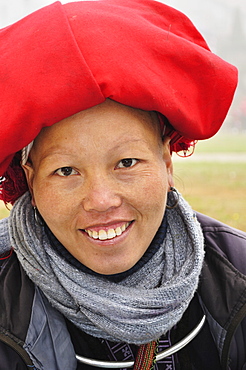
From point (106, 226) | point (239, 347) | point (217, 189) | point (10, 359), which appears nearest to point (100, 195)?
point (106, 226)

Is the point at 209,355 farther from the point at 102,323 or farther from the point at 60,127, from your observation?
the point at 60,127

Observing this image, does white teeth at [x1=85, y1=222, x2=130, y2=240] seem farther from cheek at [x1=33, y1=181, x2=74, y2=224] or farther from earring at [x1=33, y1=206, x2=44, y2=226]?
earring at [x1=33, y1=206, x2=44, y2=226]

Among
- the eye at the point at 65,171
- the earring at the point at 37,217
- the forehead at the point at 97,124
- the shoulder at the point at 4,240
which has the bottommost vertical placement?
the shoulder at the point at 4,240

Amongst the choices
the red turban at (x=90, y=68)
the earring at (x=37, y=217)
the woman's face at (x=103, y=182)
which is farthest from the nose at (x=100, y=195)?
the earring at (x=37, y=217)

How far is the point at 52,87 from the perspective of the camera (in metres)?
1.41

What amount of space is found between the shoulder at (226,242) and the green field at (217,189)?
192 cm

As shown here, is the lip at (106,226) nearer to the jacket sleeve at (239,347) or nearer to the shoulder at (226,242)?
the shoulder at (226,242)

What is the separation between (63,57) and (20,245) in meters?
0.70

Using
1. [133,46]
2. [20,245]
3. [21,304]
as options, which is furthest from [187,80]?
[21,304]

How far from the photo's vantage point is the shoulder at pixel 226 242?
187 cm

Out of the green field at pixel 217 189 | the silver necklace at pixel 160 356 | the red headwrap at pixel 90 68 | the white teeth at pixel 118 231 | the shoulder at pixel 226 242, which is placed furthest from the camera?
the green field at pixel 217 189

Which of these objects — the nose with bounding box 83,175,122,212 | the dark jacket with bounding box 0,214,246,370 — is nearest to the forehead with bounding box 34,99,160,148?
the nose with bounding box 83,175,122,212

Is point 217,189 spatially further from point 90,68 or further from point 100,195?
point 90,68

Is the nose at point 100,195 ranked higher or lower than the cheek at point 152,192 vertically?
higher
